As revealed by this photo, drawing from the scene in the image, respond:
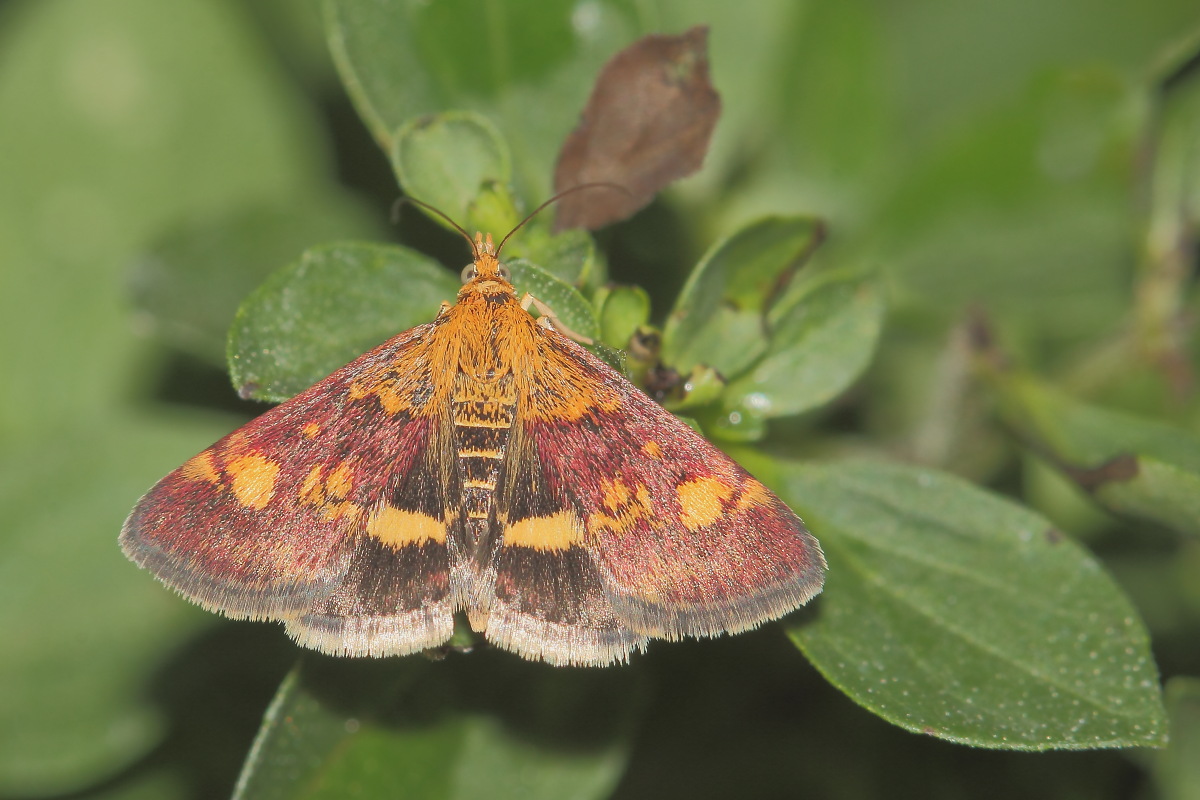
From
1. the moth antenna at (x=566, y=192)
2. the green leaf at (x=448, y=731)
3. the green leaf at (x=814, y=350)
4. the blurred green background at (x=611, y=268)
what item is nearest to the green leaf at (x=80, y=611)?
the blurred green background at (x=611, y=268)

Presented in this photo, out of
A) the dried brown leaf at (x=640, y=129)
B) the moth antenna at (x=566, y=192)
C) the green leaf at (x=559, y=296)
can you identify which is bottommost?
the green leaf at (x=559, y=296)

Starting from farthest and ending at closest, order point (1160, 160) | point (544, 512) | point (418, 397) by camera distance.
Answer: point (1160, 160) < point (418, 397) < point (544, 512)

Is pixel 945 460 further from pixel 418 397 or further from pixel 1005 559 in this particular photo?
pixel 418 397

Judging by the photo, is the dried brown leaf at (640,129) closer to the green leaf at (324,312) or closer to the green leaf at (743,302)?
the green leaf at (743,302)

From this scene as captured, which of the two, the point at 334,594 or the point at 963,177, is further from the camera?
the point at 963,177

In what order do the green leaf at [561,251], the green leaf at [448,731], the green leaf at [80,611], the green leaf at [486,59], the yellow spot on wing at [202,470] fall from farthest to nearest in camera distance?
1. the green leaf at [80,611]
2. the green leaf at [486,59]
3. the yellow spot on wing at [202,470]
4. the green leaf at [448,731]
5. the green leaf at [561,251]

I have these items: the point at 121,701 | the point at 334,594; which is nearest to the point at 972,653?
the point at 334,594
